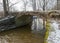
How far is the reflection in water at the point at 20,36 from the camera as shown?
5.93m

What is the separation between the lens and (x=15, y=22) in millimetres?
7105

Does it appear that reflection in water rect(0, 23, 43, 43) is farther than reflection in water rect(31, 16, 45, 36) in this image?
No

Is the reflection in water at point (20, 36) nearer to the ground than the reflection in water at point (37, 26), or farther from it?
nearer to the ground

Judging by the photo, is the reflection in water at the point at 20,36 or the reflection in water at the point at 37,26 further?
the reflection in water at the point at 37,26

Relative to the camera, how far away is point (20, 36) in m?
6.38

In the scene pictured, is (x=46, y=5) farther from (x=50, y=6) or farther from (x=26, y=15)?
(x=26, y=15)

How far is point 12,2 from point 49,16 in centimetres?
249

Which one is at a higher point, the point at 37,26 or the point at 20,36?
the point at 37,26

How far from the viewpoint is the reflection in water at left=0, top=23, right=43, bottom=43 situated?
5.93 meters

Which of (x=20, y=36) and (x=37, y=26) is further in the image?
(x=37, y=26)

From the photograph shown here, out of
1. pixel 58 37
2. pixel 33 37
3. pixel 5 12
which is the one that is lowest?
pixel 33 37

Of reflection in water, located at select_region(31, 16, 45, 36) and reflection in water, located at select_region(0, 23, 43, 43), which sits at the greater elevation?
reflection in water, located at select_region(31, 16, 45, 36)

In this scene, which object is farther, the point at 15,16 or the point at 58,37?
the point at 15,16

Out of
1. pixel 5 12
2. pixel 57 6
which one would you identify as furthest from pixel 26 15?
pixel 57 6
